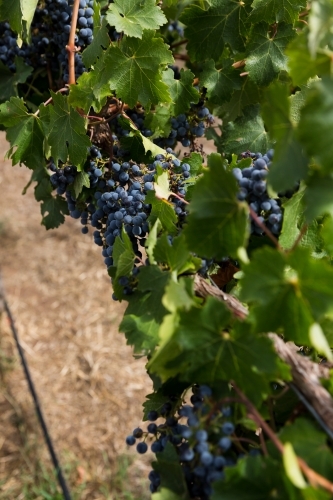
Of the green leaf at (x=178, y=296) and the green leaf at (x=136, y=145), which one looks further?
the green leaf at (x=136, y=145)

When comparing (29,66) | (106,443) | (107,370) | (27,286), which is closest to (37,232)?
(27,286)

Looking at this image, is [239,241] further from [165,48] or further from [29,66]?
[29,66]

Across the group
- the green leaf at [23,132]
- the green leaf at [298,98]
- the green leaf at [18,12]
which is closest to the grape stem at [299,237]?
the green leaf at [298,98]

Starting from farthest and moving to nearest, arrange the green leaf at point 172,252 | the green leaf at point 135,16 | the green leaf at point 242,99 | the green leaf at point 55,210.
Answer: the green leaf at point 55,210 < the green leaf at point 242,99 < the green leaf at point 135,16 < the green leaf at point 172,252

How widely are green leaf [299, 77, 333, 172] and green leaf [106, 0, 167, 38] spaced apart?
53 cm

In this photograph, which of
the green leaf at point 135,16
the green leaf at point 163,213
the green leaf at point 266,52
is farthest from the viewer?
the green leaf at point 266,52

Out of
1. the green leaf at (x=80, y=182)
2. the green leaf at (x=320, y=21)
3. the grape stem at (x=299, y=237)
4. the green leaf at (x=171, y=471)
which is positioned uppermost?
the green leaf at (x=320, y=21)

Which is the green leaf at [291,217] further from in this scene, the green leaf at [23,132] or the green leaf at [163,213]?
the green leaf at [23,132]

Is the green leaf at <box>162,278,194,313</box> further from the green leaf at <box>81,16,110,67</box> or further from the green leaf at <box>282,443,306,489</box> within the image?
A: the green leaf at <box>81,16,110,67</box>

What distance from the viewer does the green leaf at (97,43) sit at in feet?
3.57

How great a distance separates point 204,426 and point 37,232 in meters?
3.19

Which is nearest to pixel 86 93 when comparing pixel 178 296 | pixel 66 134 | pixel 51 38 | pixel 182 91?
pixel 66 134

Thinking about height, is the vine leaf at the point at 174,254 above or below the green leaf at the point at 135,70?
below

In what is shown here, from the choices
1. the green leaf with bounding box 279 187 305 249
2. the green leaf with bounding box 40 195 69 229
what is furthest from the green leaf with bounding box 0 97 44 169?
the green leaf with bounding box 279 187 305 249
